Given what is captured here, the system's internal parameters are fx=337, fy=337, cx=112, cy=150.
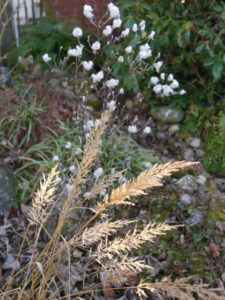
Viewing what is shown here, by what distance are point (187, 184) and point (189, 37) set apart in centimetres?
146

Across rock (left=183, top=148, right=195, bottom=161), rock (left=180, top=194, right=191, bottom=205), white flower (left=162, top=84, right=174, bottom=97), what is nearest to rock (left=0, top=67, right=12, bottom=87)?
white flower (left=162, top=84, right=174, bottom=97)

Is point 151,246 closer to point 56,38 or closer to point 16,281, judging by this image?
point 16,281

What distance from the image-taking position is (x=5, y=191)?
105 inches

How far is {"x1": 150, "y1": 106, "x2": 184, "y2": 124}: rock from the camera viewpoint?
144 inches

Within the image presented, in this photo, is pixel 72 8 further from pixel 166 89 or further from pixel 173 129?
pixel 173 129

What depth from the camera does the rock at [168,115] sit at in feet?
12.0

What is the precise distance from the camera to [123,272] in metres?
1.18

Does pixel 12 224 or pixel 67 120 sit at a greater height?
pixel 67 120

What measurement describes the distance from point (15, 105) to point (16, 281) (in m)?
1.85

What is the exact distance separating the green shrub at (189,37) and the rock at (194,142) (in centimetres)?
44

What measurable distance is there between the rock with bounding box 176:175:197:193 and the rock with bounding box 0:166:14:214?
1.35 m

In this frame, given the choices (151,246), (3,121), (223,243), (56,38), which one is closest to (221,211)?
(223,243)

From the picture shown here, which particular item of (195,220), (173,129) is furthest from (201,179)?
(173,129)

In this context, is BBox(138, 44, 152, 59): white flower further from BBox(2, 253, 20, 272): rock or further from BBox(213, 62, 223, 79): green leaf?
BBox(2, 253, 20, 272): rock
